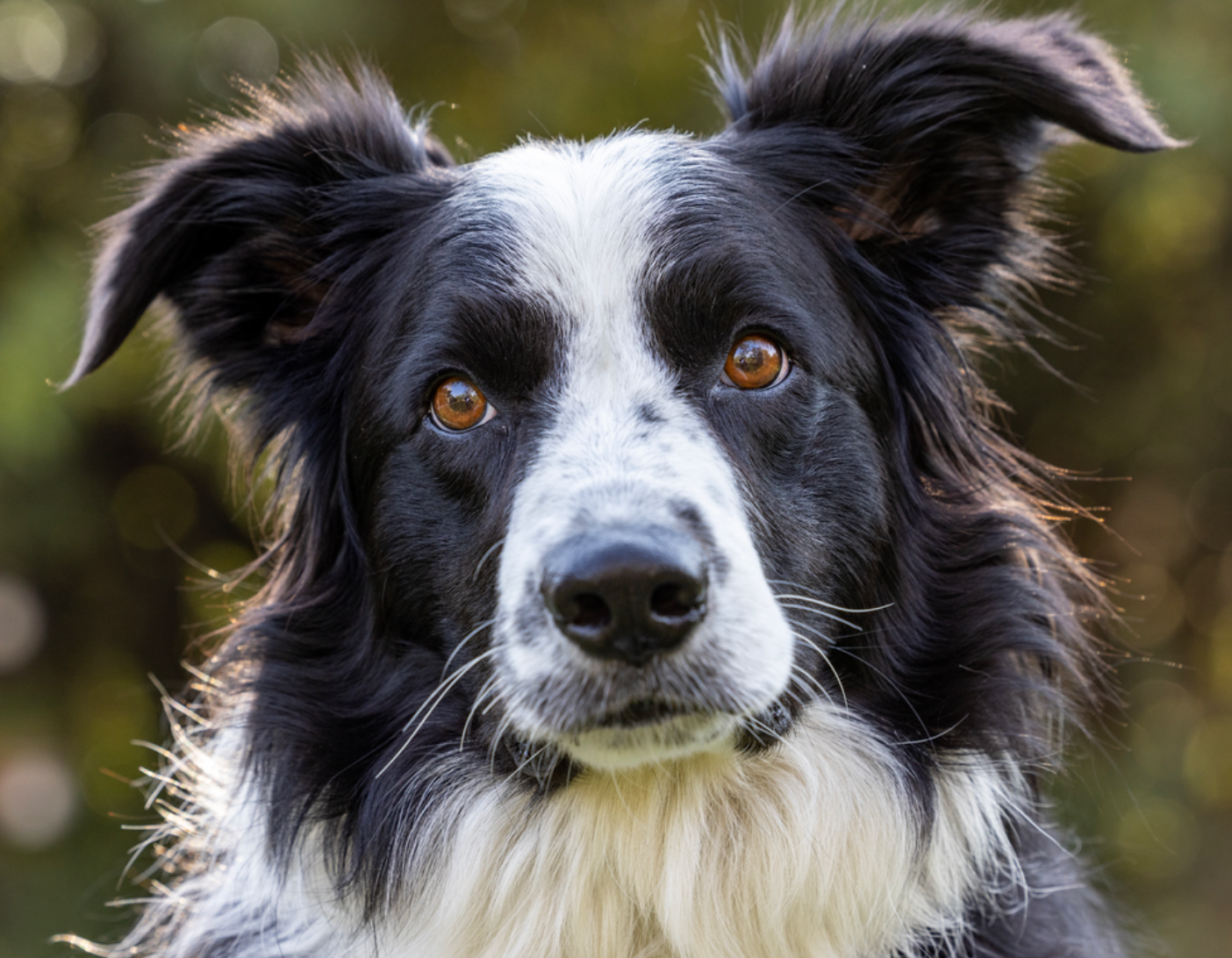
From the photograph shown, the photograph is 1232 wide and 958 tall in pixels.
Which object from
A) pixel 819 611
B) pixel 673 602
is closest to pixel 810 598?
pixel 819 611

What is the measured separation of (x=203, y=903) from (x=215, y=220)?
2.04m

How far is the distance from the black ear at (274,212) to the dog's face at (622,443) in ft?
1.17

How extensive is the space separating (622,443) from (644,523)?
36 centimetres

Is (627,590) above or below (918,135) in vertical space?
below

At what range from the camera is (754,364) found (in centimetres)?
319

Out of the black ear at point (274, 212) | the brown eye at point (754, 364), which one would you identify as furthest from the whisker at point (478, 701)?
the black ear at point (274, 212)

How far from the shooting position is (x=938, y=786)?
10.7 feet

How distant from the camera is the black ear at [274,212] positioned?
3.61 metres

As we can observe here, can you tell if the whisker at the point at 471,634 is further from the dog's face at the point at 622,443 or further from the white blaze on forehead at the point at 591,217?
the white blaze on forehead at the point at 591,217

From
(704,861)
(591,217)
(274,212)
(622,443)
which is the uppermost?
(591,217)

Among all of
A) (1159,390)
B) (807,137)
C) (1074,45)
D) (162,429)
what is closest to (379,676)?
(807,137)

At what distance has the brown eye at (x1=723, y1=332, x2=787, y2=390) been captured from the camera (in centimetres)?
317

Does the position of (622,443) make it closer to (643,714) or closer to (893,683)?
(643,714)

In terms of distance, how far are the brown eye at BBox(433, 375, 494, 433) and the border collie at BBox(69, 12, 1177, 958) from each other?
11 mm
